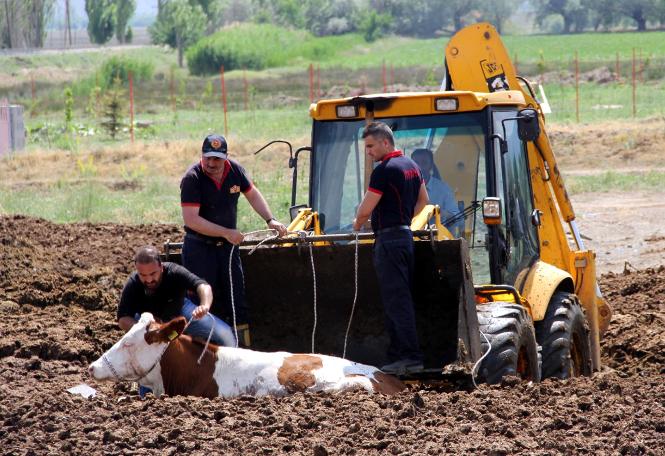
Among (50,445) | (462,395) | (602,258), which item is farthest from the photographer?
(602,258)

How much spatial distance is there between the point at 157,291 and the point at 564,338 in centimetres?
305

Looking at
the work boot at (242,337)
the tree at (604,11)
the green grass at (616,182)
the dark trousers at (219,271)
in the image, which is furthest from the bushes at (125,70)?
the work boot at (242,337)

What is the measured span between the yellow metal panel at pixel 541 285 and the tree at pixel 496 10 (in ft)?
376

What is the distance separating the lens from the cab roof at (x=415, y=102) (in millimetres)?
8750

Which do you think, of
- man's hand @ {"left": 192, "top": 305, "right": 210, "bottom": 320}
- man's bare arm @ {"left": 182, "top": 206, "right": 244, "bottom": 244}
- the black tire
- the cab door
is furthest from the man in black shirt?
the cab door

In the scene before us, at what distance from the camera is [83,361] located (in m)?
9.85

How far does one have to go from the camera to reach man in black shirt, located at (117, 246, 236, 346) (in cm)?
765

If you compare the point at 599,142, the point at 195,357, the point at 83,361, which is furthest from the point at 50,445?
the point at 599,142

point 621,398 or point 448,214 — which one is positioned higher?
point 448,214

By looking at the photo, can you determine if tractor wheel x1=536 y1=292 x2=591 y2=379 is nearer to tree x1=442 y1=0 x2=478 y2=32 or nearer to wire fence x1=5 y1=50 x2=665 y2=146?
wire fence x1=5 y1=50 x2=665 y2=146

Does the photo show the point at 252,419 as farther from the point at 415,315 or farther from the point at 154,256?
the point at 415,315

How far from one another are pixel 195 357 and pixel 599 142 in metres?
23.1

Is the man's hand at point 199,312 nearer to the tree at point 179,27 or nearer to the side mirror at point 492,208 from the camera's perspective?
the side mirror at point 492,208

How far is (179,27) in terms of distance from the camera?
99.0 m
